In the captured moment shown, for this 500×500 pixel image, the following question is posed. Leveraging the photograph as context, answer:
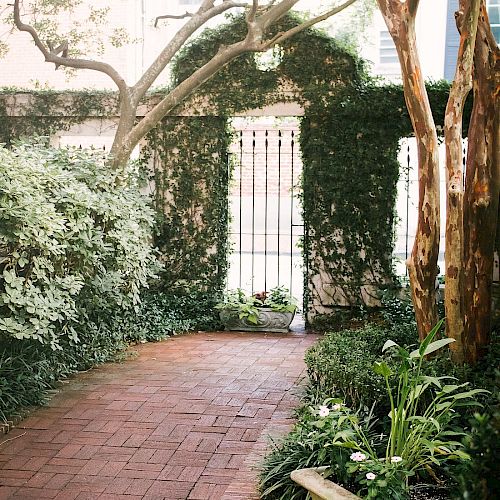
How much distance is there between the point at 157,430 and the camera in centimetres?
566

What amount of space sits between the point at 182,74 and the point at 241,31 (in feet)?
3.15

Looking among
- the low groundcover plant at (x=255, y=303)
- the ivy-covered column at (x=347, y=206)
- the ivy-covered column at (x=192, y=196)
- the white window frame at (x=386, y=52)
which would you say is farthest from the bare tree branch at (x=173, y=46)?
the white window frame at (x=386, y=52)

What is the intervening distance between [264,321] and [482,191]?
171 inches

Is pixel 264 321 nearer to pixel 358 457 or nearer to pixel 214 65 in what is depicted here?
pixel 214 65

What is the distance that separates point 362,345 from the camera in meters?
6.22

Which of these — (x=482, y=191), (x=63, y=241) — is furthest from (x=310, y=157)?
(x=63, y=241)

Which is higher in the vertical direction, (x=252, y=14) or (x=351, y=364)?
(x=252, y=14)

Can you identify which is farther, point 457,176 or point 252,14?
point 252,14

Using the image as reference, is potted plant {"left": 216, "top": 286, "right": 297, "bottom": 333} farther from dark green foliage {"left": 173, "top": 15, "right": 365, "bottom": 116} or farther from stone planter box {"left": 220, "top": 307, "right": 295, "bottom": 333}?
dark green foliage {"left": 173, "top": 15, "right": 365, "bottom": 116}

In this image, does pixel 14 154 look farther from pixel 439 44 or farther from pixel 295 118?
pixel 439 44

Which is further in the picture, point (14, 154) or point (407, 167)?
point (407, 167)

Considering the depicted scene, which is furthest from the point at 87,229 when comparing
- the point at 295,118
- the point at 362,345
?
the point at 295,118

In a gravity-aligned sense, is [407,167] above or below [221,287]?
above

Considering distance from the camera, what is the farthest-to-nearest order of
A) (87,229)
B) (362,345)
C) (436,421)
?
(87,229) → (362,345) → (436,421)
